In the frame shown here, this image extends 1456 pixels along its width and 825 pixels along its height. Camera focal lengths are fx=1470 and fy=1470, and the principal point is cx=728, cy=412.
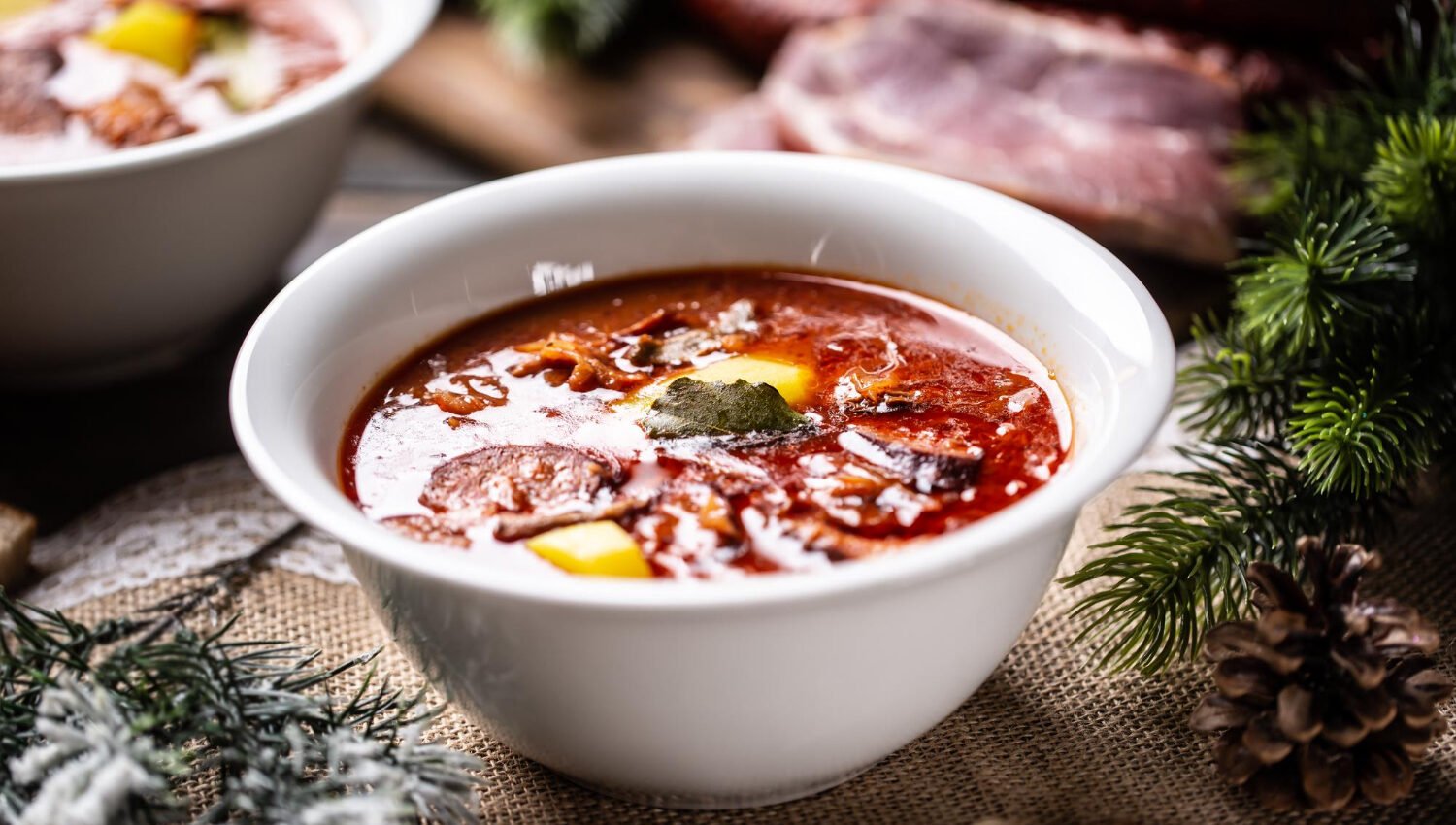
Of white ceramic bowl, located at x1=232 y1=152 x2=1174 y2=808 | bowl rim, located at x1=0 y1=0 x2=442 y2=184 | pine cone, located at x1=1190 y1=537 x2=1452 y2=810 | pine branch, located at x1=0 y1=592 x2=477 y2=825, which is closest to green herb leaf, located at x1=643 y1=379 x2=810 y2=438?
white ceramic bowl, located at x1=232 y1=152 x2=1174 y2=808

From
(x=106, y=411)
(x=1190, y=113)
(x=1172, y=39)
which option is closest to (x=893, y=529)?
(x=106, y=411)

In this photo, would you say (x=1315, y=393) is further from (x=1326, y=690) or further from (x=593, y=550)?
(x=593, y=550)

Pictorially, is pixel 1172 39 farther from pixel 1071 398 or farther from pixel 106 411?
pixel 106 411

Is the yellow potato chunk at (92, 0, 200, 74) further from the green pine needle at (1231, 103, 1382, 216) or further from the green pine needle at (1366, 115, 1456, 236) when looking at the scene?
the green pine needle at (1366, 115, 1456, 236)

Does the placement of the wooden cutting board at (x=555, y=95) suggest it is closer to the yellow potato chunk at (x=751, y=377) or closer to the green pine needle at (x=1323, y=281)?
the yellow potato chunk at (x=751, y=377)

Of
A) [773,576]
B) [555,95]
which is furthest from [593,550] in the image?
[555,95]

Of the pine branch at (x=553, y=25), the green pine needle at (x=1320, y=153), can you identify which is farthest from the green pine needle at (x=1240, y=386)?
the pine branch at (x=553, y=25)
